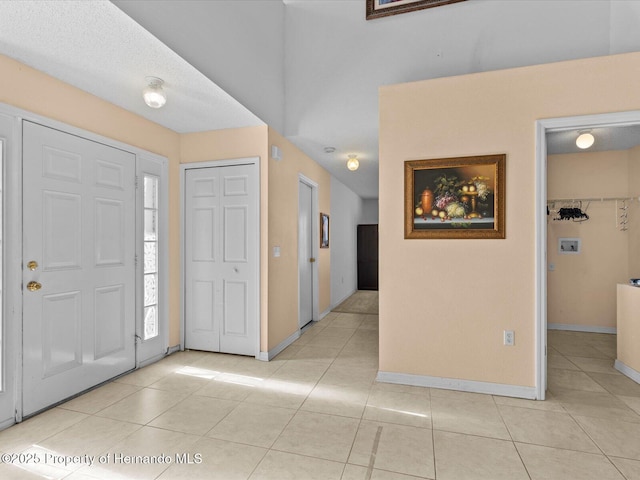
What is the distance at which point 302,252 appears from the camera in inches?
191

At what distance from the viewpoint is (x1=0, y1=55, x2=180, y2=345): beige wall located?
2363mm

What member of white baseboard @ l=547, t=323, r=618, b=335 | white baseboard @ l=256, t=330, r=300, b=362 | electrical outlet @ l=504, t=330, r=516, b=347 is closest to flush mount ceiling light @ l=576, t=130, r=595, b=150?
electrical outlet @ l=504, t=330, r=516, b=347

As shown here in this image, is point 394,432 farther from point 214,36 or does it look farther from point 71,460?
point 214,36

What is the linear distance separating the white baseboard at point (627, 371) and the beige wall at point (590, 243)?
163 cm

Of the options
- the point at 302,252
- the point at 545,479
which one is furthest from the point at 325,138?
the point at 545,479

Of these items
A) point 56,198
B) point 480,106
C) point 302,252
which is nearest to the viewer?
point 56,198

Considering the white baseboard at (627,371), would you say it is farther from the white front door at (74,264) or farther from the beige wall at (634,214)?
the white front door at (74,264)

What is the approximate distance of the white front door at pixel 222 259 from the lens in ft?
12.1

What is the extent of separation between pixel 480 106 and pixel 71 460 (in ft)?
12.4

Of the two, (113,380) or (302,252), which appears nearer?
(113,380)

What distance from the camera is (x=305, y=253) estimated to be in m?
5.01

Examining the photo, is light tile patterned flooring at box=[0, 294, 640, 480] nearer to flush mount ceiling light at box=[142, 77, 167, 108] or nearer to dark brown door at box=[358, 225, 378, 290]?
flush mount ceiling light at box=[142, 77, 167, 108]

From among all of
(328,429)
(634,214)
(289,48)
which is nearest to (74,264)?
(328,429)

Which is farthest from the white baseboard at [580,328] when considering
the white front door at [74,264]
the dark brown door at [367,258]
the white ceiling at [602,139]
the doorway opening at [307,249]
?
the white front door at [74,264]
